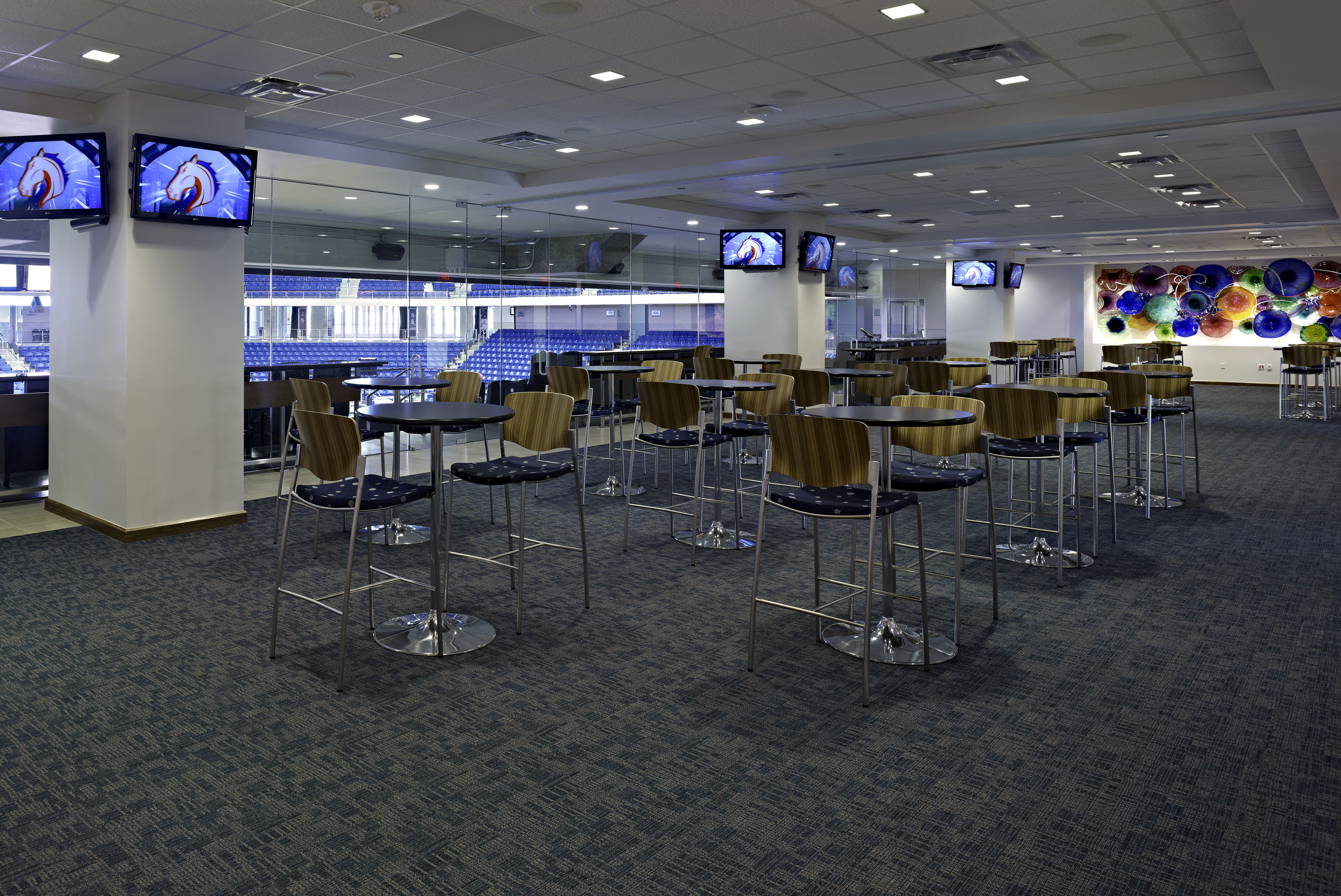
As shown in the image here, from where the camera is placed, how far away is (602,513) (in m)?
6.28

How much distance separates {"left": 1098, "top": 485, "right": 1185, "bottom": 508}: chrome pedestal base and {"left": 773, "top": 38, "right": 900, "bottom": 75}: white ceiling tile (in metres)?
3.28

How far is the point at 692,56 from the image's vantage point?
17.0 feet

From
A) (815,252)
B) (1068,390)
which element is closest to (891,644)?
(1068,390)

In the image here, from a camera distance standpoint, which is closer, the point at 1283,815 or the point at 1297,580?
the point at 1283,815

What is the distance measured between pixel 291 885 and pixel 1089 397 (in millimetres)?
5127

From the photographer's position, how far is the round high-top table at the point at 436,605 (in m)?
3.55

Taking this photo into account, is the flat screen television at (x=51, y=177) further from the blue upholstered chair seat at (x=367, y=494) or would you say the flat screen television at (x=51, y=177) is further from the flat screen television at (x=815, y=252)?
the flat screen television at (x=815, y=252)

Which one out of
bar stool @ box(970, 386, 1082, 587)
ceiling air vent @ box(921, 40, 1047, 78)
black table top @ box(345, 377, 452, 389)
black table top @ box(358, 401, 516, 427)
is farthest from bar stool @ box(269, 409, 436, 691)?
ceiling air vent @ box(921, 40, 1047, 78)

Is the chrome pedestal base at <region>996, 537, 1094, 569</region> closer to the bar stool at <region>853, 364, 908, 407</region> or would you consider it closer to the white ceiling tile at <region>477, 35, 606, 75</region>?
the bar stool at <region>853, 364, 908, 407</region>

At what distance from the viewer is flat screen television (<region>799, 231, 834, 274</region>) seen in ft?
38.3

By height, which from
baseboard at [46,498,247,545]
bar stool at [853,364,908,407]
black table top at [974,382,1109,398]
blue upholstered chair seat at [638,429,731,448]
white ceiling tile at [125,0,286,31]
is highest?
white ceiling tile at [125,0,286,31]

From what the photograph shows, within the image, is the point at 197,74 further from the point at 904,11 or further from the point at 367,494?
the point at 904,11

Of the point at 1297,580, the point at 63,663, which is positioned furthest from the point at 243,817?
the point at 1297,580

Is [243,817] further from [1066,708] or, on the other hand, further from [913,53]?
[913,53]
